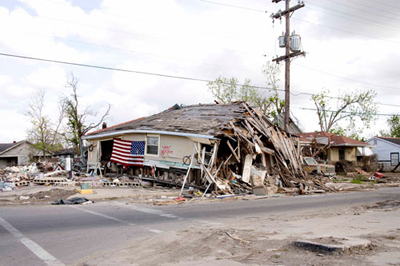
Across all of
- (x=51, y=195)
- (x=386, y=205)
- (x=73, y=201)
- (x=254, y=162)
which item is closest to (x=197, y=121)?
(x=254, y=162)

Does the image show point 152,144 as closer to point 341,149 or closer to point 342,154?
point 341,149

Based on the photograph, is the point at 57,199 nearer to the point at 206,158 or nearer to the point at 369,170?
the point at 206,158

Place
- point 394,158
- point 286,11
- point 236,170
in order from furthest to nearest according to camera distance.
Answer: point 394,158 < point 286,11 < point 236,170

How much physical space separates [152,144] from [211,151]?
4431mm

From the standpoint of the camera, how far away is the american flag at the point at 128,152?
2256 cm

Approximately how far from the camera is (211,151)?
19.3m

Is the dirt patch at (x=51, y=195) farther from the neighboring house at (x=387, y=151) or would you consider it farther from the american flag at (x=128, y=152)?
the neighboring house at (x=387, y=151)

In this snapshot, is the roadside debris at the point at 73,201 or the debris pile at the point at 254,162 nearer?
the roadside debris at the point at 73,201

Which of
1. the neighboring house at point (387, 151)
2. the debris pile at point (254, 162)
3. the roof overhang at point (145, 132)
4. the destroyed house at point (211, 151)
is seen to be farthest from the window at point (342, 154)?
the roof overhang at point (145, 132)

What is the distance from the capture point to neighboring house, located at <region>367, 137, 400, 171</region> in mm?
44391

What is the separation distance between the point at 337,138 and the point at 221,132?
2557cm

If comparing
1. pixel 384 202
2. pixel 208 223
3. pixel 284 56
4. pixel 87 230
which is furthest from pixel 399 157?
pixel 87 230

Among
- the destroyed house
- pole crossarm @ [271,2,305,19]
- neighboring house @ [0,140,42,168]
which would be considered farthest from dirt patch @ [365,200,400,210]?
neighboring house @ [0,140,42,168]

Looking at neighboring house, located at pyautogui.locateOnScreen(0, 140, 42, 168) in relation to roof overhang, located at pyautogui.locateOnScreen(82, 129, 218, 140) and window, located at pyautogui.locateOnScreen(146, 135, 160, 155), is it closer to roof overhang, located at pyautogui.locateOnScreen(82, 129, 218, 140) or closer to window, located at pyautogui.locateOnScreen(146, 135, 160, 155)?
roof overhang, located at pyautogui.locateOnScreen(82, 129, 218, 140)
